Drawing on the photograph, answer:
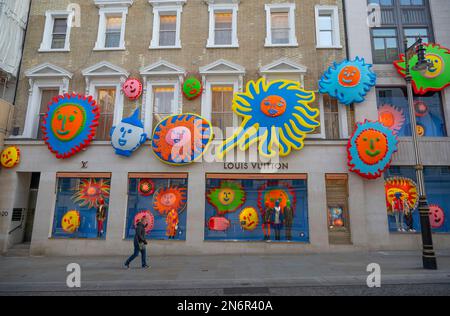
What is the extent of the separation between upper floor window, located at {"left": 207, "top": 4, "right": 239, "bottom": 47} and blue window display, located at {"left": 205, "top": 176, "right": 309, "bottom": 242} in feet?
25.8

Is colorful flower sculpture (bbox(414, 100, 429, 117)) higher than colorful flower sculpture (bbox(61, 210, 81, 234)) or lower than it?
higher

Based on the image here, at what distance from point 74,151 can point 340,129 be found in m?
14.1

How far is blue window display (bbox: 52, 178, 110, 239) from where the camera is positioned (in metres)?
14.0

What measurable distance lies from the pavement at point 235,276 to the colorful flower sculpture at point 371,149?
399 centimetres

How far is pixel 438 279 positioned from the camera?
818cm

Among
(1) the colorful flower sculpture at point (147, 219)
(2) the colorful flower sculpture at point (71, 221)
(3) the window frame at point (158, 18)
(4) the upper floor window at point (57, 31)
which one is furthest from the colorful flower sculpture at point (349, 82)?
(4) the upper floor window at point (57, 31)

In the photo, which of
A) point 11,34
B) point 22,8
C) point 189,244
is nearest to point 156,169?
point 189,244

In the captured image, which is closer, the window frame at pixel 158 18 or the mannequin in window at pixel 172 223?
the mannequin in window at pixel 172 223

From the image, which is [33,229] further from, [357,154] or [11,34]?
[357,154]

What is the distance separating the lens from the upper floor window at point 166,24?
1556 cm

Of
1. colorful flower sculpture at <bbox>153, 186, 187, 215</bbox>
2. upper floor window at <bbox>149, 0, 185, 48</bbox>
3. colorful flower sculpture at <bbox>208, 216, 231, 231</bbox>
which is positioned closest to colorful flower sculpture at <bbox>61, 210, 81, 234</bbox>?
colorful flower sculpture at <bbox>153, 186, 187, 215</bbox>

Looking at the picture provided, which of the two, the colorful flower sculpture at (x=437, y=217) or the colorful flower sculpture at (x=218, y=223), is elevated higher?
the colorful flower sculpture at (x=437, y=217)

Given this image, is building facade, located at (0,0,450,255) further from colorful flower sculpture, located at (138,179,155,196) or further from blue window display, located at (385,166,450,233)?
blue window display, located at (385,166,450,233)

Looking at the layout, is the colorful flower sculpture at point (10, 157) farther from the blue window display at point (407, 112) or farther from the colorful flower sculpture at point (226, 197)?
the blue window display at point (407, 112)
